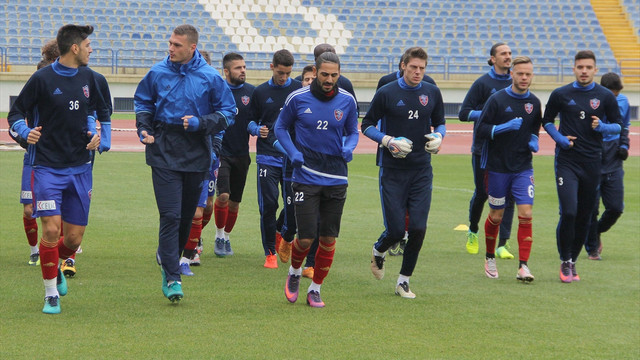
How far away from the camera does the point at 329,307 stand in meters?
7.84

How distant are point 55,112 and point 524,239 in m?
4.67

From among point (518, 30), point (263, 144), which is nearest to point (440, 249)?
point (263, 144)

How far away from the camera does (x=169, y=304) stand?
25.1 ft

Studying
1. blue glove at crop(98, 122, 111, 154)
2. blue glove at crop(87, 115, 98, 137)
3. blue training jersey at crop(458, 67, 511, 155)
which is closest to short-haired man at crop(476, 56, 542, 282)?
blue training jersey at crop(458, 67, 511, 155)

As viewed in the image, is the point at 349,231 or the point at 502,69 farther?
the point at 349,231

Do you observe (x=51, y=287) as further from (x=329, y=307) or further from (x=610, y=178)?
(x=610, y=178)

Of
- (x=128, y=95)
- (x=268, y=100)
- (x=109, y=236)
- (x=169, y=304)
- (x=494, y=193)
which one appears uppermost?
(x=268, y=100)

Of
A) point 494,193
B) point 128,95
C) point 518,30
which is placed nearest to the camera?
point 494,193

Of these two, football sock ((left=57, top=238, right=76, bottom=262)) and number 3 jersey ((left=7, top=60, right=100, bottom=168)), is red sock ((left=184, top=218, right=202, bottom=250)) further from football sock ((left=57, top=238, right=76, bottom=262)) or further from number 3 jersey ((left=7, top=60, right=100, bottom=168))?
number 3 jersey ((left=7, top=60, right=100, bottom=168))

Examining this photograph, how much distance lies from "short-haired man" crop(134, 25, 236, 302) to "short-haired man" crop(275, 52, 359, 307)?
0.60 meters

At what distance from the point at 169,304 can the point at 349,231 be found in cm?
507

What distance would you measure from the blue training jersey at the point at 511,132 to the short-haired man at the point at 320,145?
2050mm

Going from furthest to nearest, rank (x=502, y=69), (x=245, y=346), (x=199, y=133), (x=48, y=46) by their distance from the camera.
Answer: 1. (x=502, y=69)
2. (x=48, y=46)
3. (x=199, y=133)
4. (x=245, y=346)

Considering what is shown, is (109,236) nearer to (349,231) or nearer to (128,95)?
(349,231)
